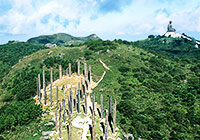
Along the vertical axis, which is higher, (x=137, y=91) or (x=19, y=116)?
(x=137, y=91)

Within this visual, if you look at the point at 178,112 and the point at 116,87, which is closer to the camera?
the point at 178,112

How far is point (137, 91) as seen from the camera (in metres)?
47.4

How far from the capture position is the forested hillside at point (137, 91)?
33.1 metres

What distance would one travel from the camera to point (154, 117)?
118 feet

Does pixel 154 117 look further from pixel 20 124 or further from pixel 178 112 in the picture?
pixel 20 124

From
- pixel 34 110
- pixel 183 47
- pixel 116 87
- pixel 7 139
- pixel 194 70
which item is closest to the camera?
pixel 7 139

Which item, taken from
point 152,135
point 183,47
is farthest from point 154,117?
point 183,47

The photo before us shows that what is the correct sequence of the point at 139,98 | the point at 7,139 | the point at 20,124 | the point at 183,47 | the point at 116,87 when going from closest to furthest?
1. the point at 7,139
2. the point at 20,124
3. the point at 139,98
4. the point at 116,87
5. the point at 183,47

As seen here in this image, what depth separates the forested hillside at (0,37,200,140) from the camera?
33.1 metres

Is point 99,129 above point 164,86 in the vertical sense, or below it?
below

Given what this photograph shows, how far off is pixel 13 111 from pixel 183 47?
14478 cm

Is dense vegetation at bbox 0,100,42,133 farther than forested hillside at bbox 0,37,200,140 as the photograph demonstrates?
Yes

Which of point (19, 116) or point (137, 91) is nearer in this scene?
point (19, 116)

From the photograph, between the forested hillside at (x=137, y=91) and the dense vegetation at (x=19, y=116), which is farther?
the dense vegetation at (x=19, y=116)
